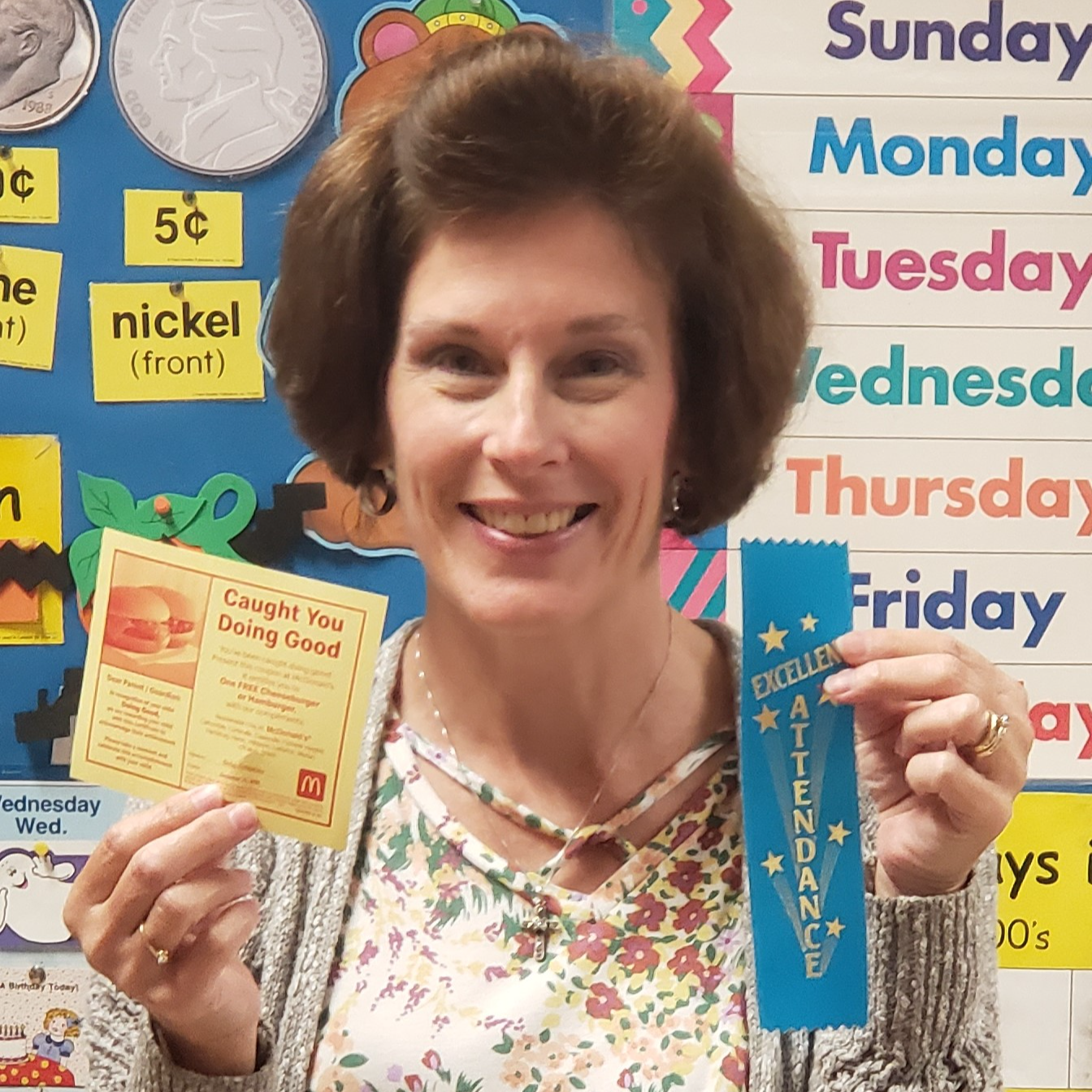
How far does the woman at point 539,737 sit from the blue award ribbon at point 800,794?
0.04 metres

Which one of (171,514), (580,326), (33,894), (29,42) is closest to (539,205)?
(580,326)

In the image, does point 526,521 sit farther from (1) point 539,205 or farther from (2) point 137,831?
(2) point 137,831

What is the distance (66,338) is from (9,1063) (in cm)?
93

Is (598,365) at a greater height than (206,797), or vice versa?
(598,365)

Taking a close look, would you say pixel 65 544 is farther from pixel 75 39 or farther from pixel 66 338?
pixel 75 39

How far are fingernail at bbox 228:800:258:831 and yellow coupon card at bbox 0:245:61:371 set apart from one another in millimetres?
826

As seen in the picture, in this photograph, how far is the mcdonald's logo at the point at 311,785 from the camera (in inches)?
35.0

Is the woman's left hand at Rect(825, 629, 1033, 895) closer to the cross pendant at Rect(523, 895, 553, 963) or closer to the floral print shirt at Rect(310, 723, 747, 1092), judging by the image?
the floral print shirt at Rect(310, 723, 747, 1092)

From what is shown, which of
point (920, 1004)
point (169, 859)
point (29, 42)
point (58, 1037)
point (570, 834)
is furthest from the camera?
point (58, 1037)

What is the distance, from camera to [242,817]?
0.85 metres

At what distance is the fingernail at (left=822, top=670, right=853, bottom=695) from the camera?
89 cm

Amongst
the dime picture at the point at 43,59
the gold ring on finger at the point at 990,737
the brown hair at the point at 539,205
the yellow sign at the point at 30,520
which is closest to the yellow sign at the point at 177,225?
the dime picture at the point at 43,59

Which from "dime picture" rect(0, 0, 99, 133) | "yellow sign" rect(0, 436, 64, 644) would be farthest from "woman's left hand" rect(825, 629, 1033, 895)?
"dime picture" rect(0, 0, 99, 133)

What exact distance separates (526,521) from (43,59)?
0.95 meters
